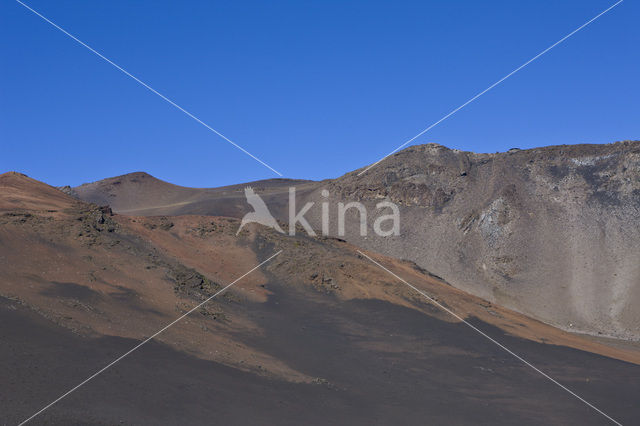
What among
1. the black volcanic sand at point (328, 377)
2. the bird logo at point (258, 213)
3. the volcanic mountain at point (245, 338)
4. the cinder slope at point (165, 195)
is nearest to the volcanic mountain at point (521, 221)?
the cinder slope at point (165, 195)

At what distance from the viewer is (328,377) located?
20.0 m

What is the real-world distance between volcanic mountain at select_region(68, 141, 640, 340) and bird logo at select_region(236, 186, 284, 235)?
169 centimetres

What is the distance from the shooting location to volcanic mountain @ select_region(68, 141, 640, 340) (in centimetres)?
4662

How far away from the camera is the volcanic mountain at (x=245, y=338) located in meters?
14.5

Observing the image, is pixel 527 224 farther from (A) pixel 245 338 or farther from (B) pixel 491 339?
(A) pixel 245 338

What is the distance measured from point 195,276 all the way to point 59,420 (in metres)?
16.6

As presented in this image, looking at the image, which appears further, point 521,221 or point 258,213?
point 258,213

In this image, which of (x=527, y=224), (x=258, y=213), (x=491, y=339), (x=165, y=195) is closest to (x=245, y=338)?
(x=491, y=339)

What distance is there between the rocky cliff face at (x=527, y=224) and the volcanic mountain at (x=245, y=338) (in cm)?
824

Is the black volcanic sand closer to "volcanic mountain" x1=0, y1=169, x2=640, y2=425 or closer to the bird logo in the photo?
"volcanic mountain" x1=0, y1=169, x2=640, y2=425

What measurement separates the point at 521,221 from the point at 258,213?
28508 mm

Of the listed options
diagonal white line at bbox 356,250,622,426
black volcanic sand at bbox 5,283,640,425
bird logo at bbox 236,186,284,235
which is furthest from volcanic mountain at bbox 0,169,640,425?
bird logo at bbox 236,186,284,235

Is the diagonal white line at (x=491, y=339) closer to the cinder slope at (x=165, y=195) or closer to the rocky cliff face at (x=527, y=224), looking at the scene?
the rocky cliff face at (x=527, y=224)

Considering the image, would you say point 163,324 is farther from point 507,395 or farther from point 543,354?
point 543,354
